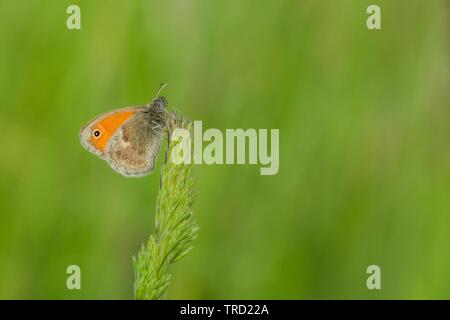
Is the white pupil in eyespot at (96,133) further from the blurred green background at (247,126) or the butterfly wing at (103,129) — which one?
the blurred green background at (247,126)

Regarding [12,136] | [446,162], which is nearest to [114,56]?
[12,136]

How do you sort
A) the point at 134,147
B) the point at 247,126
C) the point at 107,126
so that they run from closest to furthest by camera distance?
the point at 134,147 → the point at 107,126 → the point at 247,126

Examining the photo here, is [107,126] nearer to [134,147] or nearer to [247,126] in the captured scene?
[134,147]

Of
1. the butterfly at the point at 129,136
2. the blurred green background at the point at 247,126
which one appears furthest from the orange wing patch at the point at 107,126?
the blurred green background at the point at 247,126

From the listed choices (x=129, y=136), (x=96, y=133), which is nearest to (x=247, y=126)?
(x=129, y=136)

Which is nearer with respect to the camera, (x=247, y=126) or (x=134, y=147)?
(x=134, y=147)

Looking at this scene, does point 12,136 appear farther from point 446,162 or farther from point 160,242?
point 446,162
